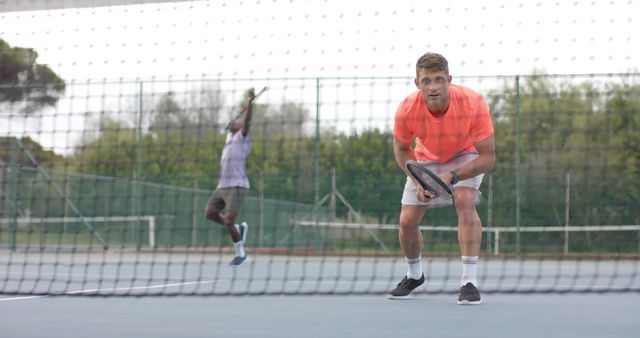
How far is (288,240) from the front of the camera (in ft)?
54.2

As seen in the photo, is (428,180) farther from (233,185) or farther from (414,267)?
(233,185)

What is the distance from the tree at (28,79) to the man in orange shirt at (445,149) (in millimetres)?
2258

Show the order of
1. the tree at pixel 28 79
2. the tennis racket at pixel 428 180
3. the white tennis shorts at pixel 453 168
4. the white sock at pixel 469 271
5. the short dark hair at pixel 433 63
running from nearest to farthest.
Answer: the tennis racket at pixel 428 180, the short dark hair at pixel 433 63, the white sock at pixel 469 271, the white tennis shorts at pixel 453 168, the tree at pixel 28 79

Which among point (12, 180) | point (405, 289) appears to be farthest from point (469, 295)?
point (12, 180)

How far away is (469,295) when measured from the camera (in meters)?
5.78

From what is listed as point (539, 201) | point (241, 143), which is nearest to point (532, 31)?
point (241, 143)

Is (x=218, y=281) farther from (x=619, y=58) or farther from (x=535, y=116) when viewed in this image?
(x=535, y=116)

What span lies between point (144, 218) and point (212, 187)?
1224 millimetres

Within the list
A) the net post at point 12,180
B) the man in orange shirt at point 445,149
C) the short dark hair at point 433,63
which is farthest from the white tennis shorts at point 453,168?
the net post at point 12,180

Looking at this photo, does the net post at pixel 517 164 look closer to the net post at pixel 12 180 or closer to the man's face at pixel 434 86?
the net post at pixel 12 180

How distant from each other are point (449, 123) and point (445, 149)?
0.22 meters

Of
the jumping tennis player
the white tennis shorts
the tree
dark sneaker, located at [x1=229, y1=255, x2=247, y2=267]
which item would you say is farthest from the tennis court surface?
the jumping tennis player

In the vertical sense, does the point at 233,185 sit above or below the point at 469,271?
above

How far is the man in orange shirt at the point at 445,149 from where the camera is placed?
5.72m
